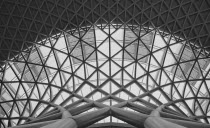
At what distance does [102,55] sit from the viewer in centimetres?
3238

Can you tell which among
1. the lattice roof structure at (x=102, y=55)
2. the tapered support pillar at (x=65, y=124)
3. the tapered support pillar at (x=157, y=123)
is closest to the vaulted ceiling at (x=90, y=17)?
the lattice roof structure at (x=102, y=55)

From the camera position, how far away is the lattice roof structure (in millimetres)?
29375

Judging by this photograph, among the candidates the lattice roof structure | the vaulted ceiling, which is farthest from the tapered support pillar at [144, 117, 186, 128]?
the vaulted ceiling

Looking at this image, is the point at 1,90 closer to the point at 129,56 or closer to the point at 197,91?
the point at 129,56

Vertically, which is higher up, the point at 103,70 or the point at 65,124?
the point at 103,70

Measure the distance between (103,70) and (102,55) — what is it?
7.12 ft

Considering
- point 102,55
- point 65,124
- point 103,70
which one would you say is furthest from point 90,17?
point 65,124

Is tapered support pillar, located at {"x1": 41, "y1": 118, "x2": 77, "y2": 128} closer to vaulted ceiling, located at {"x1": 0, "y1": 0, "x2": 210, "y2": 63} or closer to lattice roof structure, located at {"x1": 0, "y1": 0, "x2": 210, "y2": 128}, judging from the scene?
lattice roof structure, located at {"x1": 0, "y1": 0, "x2": 210, "y2": 128}

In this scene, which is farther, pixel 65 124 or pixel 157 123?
pixel 65 124

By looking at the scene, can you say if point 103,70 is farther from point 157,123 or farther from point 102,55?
point 157,123

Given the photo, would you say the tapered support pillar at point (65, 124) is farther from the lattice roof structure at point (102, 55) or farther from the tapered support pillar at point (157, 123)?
the lattice roof structure at point (102, 55)

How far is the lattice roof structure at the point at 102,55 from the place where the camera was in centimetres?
2938

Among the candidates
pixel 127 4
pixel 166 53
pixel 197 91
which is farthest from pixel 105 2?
pixel 197 91

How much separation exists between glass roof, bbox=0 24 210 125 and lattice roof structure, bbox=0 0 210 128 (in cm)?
13
